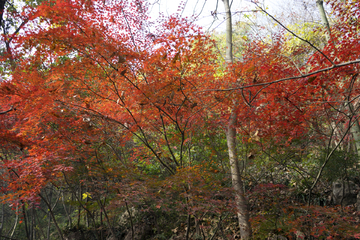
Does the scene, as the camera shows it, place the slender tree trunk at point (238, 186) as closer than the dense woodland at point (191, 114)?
No

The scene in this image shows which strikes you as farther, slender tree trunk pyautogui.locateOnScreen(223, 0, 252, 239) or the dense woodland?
slender tree trunk pyautogui.locateOnScreen(223, 0, 252, 239)

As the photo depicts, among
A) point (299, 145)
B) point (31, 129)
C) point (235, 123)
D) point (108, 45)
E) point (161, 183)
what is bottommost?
point (161, 183)

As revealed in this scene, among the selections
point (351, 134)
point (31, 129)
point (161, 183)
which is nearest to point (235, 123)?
point (161, 183)

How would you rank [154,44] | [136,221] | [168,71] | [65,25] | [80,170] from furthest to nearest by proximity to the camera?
[136,221] → [80,170] → [154,44] → [168,71] → [65,25]

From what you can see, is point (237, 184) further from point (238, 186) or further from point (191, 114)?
point (191, 114)

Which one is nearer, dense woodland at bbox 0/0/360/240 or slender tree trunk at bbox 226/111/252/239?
dense woodland at bbox 0/0/360/240

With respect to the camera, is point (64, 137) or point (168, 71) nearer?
point (168, 71)

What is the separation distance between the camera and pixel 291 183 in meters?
7.57

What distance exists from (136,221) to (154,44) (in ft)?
21.1

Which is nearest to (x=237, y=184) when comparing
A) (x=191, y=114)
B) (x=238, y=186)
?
(x=238, y=186)

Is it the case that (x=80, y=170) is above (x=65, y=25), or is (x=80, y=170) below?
below

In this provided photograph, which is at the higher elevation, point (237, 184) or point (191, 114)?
point (191, 114)

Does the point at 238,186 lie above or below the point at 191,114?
below

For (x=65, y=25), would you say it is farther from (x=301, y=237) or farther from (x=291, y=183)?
(x=291, y=183)
